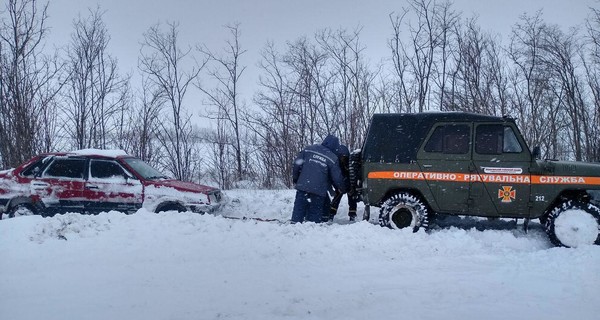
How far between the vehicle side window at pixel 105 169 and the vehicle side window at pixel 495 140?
6783 mm

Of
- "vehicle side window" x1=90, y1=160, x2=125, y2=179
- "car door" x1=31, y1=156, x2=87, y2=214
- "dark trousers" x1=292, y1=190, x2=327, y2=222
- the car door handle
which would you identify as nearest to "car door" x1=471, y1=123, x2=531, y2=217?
"dark trousers" x1=292, y1=190, x2=327, y2=222

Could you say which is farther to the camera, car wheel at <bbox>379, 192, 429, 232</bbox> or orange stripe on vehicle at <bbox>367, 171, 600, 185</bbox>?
car wheel at <bbox>379, 192, 429, 232</bbox>

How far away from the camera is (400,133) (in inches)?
276

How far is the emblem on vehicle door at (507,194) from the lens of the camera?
649 cm

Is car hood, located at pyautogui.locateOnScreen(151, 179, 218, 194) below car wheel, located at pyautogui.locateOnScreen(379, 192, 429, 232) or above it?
above

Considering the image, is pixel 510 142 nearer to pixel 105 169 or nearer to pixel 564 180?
pixel 564 180

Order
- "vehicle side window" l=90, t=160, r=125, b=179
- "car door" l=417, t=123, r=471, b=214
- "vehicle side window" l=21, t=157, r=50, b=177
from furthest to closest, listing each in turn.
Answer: "vehicle side window" l=90, t=160, r=125, b=179 < "vehicle side window" l=21, t=157, r=50, b=177 < "car door" l=417, t=123, r=471, b=214

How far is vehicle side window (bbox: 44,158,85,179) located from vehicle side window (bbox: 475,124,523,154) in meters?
7.55

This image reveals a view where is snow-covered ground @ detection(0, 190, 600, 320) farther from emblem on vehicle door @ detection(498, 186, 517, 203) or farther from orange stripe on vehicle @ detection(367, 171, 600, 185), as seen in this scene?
orange stripe on vehicle @ detection(367, 171, 600, 185)

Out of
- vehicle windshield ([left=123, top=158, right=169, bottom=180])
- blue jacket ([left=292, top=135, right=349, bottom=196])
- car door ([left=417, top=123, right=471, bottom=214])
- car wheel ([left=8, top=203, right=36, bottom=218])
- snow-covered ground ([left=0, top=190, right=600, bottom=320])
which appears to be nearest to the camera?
snow-covered ground ([left=0, top=190, right=600, bottom=320])

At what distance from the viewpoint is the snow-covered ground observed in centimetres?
364

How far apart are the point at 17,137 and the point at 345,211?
12054 millimetres

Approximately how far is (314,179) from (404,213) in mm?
1666

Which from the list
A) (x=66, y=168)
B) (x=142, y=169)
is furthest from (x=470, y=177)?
(x=66, y=168)
